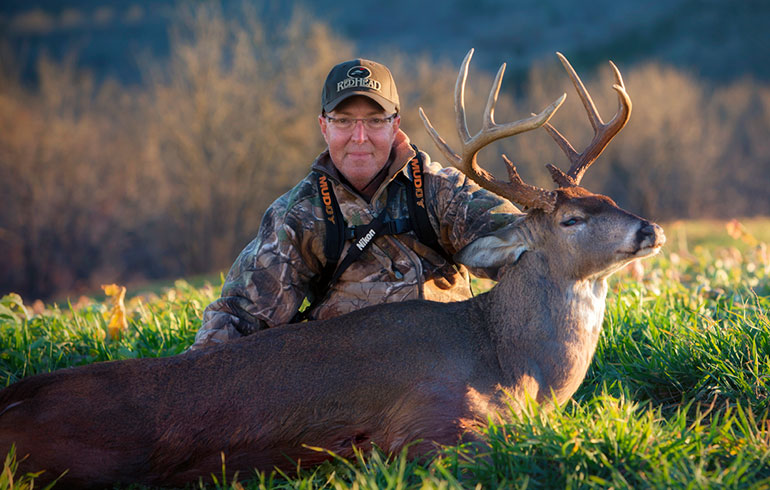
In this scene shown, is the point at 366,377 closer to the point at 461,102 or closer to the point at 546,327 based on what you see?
the point at 546,327

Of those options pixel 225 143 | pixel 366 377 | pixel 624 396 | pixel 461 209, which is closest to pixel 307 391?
pixel 366 377

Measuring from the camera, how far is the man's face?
4.67 meters

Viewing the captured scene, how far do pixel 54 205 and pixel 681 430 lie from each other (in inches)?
1055

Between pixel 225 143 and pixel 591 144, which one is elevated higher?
pixel 591 144

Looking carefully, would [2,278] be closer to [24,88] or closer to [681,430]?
[24,88]

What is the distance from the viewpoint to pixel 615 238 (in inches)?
146

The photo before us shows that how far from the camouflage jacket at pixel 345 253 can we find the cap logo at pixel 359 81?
46 cm

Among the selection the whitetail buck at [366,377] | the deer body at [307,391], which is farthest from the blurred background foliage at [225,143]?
the deer body at [307,391]

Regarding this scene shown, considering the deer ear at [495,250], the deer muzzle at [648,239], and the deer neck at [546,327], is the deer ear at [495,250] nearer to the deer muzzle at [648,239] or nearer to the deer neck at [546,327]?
the deer neck at [546,327]

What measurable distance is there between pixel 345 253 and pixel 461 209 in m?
0.81

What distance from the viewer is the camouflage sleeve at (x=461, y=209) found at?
442cm

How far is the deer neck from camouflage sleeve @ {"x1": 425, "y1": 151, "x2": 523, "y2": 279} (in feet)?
1.22

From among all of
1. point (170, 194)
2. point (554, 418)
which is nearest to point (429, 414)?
point (554, 418)

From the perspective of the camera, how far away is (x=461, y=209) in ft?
15.0
